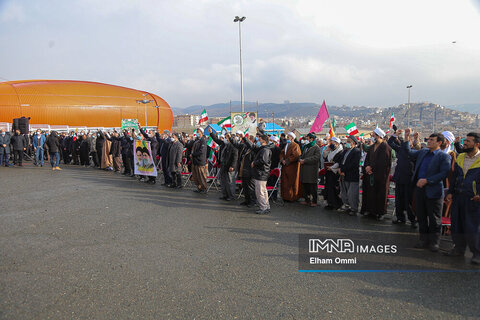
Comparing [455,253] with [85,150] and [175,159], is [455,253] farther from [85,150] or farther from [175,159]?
[85,150]

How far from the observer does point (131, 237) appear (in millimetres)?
5480

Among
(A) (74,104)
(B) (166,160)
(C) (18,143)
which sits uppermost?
(A) (74,104)

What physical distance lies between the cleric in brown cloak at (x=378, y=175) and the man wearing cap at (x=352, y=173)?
258 mm

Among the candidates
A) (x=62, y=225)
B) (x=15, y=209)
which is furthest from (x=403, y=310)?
(x=15, y=209)

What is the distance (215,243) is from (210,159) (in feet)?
25.6

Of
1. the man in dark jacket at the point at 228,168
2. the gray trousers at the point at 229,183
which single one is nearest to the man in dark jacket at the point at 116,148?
the man in dark jacket at the point at 228,168

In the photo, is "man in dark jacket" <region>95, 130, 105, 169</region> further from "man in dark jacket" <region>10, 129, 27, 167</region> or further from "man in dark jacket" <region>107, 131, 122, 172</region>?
"man in dark jacket" <region>10, 129, 27, 167</region>

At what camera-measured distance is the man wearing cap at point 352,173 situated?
7.40 metres

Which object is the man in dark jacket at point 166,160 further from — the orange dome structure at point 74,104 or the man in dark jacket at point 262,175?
the orange dome structure at point 74,104

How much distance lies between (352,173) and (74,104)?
61.9m

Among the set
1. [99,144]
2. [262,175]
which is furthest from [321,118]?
[99,144]

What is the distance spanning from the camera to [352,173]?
296 inches

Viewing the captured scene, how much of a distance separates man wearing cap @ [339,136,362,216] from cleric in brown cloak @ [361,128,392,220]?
0.85ft

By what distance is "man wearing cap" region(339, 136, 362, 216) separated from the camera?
24.3 ft
